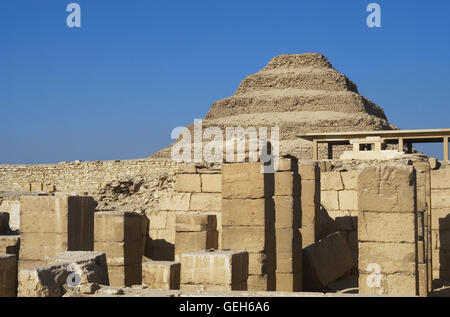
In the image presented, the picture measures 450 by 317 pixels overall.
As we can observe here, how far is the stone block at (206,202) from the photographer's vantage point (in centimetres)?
1318

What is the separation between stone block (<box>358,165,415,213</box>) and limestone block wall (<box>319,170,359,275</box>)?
236 inches

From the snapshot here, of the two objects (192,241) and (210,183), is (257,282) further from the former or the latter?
(210,183)

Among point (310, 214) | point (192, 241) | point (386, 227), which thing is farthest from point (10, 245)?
point (310, 214)

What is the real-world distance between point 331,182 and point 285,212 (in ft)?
17.0

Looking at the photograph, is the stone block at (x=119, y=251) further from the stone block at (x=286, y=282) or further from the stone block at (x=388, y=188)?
the stone block at (x=388, y=188)

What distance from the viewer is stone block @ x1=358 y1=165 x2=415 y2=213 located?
877cm

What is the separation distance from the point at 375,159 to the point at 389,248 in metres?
13.5

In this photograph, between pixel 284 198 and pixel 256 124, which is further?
pixel 256 124

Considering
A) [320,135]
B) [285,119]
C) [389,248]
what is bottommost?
[389,248]

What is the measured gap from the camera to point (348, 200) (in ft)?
52.5
